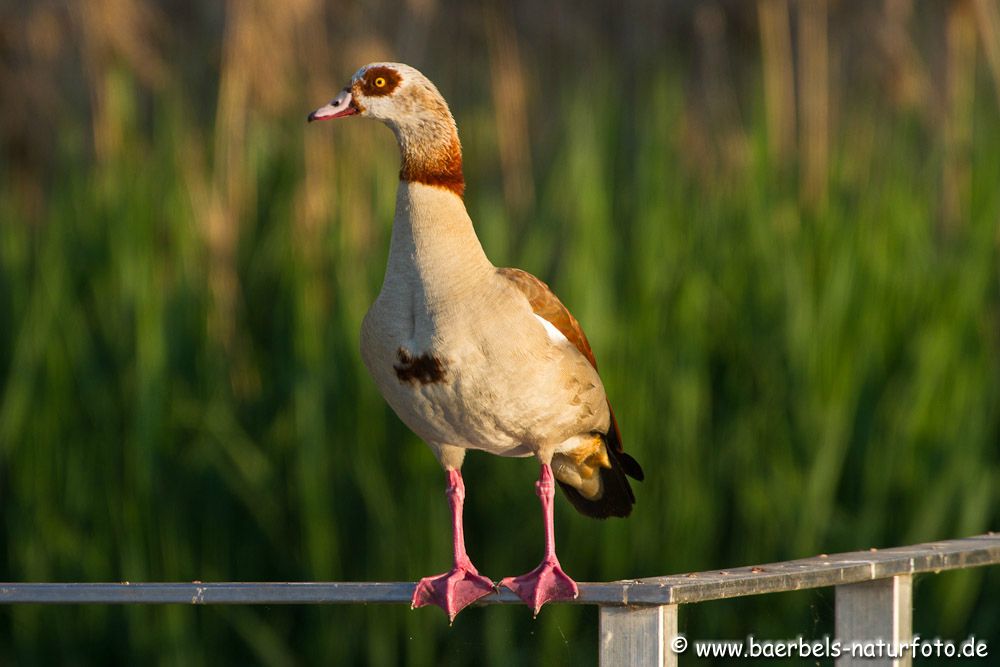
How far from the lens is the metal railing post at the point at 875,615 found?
2.73 meters

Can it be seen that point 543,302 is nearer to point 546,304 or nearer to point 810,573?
point 546,304

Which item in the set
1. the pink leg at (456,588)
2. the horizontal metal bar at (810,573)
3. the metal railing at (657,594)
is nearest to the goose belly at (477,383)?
the pink leg at (456,588)

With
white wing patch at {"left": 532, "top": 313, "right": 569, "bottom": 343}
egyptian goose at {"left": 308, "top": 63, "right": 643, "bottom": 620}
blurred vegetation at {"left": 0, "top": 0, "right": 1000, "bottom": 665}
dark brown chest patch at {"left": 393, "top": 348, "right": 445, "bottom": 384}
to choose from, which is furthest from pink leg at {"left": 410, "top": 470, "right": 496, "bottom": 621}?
blurred vegetation at {"left": 0, "top": 0, "right": 1000, "bottom": 665}

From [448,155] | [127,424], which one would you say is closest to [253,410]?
[127,424]

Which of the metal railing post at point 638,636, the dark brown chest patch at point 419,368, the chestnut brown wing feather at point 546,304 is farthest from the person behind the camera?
the chestnut brown wing feather at point 546,304

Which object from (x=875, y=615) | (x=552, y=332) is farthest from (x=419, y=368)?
(x=875, y=615)

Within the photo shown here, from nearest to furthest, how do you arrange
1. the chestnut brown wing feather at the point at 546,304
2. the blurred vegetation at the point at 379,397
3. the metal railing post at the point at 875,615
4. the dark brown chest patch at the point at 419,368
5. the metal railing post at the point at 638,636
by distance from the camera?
the metal railing post at the point at 638,636, the metal railing post at the point at 875,615, the dark brown chest patch at the point at 419,368, the chestnut brown wing feather at the point at 546,304, the blurred vegetation at the point at 379,397

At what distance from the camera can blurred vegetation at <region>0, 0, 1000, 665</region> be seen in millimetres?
5059

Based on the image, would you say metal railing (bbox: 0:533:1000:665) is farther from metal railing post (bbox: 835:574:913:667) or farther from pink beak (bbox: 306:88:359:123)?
pink beak (bbox: 306:88:359:123)

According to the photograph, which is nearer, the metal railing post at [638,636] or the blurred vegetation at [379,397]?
the metal railing post at [638,636]

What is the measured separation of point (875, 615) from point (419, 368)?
38.4 inches

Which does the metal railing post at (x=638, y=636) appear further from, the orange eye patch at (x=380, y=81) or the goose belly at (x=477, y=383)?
the orange eye patch at (x=380, y=81)

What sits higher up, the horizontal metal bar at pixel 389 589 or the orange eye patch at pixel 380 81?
the orange eye patch at pixel 380 81

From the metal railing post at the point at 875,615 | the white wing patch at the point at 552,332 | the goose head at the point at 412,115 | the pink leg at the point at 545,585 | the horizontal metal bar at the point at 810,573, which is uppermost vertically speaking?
the goose head at the point at 412,115
